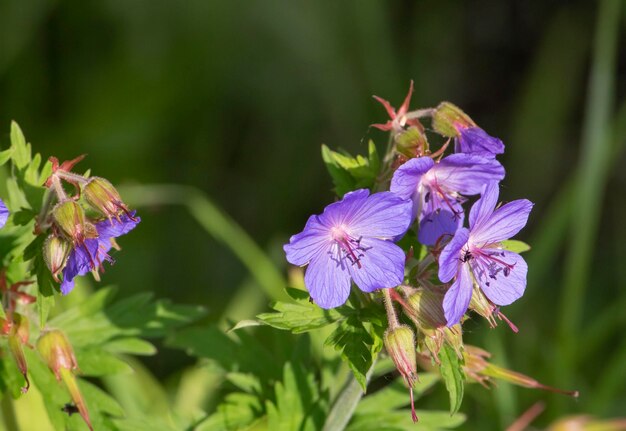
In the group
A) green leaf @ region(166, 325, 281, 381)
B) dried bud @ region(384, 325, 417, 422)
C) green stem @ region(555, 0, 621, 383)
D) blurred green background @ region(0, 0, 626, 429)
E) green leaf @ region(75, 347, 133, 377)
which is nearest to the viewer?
dried bud @ region(384, 325, 417, 422)

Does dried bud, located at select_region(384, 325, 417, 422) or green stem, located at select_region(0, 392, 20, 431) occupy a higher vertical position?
green stem, located at select_region(0, 392, 20, 431)

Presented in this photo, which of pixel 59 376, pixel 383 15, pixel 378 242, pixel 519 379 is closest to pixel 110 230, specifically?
pixel 59 376

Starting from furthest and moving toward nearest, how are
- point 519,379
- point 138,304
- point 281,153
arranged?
point 281,153 < point 138,304 < point 519,379

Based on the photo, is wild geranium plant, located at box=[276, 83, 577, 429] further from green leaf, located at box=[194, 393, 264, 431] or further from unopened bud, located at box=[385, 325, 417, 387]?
green leaf, located at box=[194, 393, 264, 431]

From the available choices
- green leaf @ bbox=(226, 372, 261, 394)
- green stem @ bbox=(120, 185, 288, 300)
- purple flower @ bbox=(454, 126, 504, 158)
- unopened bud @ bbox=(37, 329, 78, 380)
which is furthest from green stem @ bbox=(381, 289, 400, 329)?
green stem @ bbox=(120, 185, 288, 300)

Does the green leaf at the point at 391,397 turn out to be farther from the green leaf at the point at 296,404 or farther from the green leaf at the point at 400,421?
the green leaf at the point at 296,404

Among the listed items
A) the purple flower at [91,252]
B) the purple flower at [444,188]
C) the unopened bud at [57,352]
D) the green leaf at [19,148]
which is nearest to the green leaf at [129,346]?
the unopened bud at [57,352]

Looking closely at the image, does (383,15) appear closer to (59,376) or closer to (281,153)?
(281,153)
